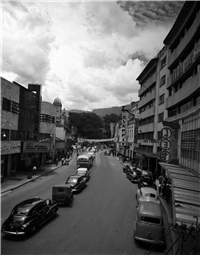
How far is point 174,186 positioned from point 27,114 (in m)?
31.8

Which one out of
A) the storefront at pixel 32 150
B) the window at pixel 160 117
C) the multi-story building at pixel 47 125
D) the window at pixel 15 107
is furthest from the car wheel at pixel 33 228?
the multi-story building at pixel 47 125

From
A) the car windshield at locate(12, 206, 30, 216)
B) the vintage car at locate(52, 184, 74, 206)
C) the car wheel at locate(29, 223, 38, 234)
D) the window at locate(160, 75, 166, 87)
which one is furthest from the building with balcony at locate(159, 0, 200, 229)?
the car windshield at locate(12, 206, 30, 216)

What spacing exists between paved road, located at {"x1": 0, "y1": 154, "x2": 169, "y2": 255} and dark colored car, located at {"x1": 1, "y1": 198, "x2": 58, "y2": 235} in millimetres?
483

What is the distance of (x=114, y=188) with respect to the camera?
94.6 feet

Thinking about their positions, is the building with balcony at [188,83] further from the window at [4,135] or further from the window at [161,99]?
the window at [4,135]

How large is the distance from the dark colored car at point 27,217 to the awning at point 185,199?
848cm

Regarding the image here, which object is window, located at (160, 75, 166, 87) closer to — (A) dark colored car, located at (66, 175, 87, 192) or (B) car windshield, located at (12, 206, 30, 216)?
(A) dark colored car, located at (66, 175, 87, 192)

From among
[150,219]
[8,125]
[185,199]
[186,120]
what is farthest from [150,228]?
[8,125]

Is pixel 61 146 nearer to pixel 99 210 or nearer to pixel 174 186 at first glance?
pixel 99 210

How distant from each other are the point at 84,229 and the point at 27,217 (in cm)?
379

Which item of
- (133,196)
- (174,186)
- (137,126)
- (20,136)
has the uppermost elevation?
(137,126)

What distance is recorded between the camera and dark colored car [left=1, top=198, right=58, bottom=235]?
1350 cm

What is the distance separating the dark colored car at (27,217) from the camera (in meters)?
13.5

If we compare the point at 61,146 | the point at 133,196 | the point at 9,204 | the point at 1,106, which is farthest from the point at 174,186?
the point at 61,146
